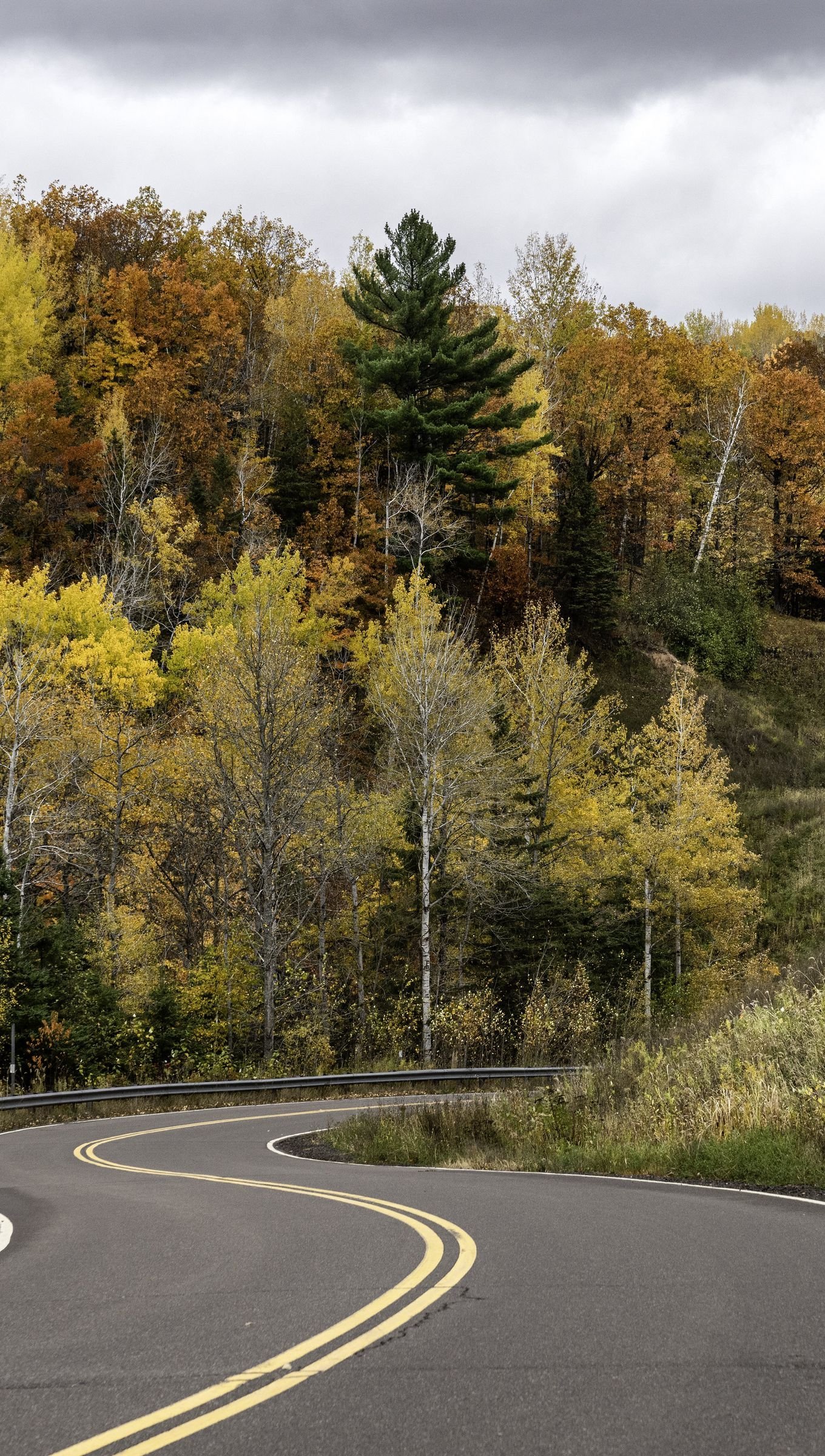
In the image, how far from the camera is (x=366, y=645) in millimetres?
45406

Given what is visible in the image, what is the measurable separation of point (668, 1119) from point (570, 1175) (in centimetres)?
133

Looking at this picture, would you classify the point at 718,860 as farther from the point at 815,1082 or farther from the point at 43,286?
the point at 43,286

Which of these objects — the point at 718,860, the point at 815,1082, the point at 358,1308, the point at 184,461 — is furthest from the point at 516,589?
the point at 358,1308

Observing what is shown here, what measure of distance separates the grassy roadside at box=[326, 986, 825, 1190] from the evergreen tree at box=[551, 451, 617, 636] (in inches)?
1600

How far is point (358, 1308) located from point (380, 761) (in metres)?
31.5

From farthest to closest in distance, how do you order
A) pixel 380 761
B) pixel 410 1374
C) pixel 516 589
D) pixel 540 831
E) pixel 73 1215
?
pixel 516 589 < pixel 380 761 < pixel 540 831 < pixel 73 1215 < pixel 410 1374

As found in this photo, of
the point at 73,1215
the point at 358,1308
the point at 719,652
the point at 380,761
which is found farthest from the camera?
the point at 719,652

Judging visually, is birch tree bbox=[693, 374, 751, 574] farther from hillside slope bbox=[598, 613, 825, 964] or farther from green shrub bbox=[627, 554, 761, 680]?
hillside slope bbox=[598, 613, 825, 964]

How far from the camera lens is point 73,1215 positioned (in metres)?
9.72

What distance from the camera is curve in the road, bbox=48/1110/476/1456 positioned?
4.02 meters

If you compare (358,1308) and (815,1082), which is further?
(815,1082)

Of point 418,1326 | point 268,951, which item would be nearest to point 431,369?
point 268,951

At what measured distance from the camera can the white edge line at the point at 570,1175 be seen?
1014 cm

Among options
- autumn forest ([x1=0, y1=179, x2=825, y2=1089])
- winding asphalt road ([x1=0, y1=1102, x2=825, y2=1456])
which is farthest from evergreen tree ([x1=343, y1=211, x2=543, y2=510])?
winding asphalt road ([x1=0, y1=1102, x2=825, y2=1456])
